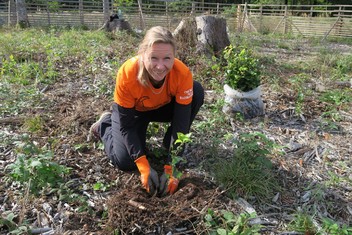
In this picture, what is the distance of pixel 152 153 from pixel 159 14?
14.6m

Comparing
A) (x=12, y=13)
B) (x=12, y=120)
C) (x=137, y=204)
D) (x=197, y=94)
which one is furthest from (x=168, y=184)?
(x=12, y=13)

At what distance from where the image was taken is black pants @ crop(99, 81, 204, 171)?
2412mm

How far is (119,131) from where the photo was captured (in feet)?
8.11

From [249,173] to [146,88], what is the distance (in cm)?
98

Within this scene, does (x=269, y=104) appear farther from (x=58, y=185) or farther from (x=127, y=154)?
(x=58, y=185)

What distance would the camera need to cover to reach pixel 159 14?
53.0ft

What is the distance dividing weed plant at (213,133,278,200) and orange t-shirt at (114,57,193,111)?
571 mm

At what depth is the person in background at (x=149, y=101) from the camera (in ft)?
6.98

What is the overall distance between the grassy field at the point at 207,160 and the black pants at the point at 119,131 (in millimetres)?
113

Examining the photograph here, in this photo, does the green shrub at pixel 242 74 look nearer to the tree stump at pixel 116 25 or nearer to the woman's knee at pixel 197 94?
the woman's knee at pixel 197 94

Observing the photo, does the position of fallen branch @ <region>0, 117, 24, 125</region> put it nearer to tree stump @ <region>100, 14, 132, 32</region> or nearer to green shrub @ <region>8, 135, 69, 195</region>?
green shrub @ <region>8, 135, 69, 195</region>

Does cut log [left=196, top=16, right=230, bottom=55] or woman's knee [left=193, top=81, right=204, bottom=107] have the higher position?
cut log [left=196, top=16, right=230, bottom=55]

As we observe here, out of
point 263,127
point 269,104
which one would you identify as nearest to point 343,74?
point 269,104

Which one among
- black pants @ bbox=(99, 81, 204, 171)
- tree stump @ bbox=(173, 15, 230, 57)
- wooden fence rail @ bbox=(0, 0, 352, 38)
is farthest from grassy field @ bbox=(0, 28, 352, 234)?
wooden fence rail @ bbox=(0, 0, 352, 38)
